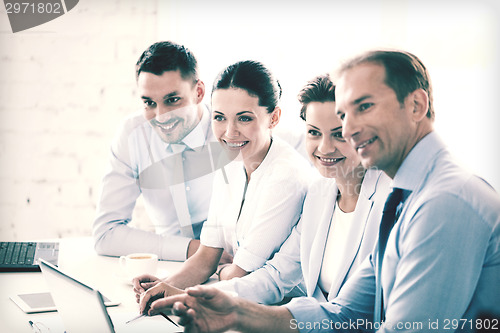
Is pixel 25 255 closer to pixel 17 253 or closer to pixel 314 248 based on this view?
pixel 17 253

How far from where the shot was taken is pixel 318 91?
1.24 metres

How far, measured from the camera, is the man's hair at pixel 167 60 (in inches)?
71.0

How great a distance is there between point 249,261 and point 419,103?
67cm

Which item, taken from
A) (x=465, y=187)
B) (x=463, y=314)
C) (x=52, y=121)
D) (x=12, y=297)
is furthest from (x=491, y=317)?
(x=52, y=121)

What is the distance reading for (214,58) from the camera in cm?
243

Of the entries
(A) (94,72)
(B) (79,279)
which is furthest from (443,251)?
(A) (94,72)

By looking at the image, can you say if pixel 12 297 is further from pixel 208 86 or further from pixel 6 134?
pixel 6 134

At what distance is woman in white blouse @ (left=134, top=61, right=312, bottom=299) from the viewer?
1383mm

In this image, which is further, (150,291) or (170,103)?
(170,103)

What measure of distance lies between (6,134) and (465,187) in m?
2.48

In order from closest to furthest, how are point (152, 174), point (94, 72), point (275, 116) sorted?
point (275, 116)
point (152, 174)
point (94, 72)

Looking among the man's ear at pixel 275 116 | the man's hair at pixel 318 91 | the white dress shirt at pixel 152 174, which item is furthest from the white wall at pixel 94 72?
the man's hair at pixel 318 91

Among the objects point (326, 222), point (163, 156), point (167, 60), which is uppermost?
point (167, 60)

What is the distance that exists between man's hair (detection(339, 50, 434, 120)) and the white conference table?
76 centimetres
